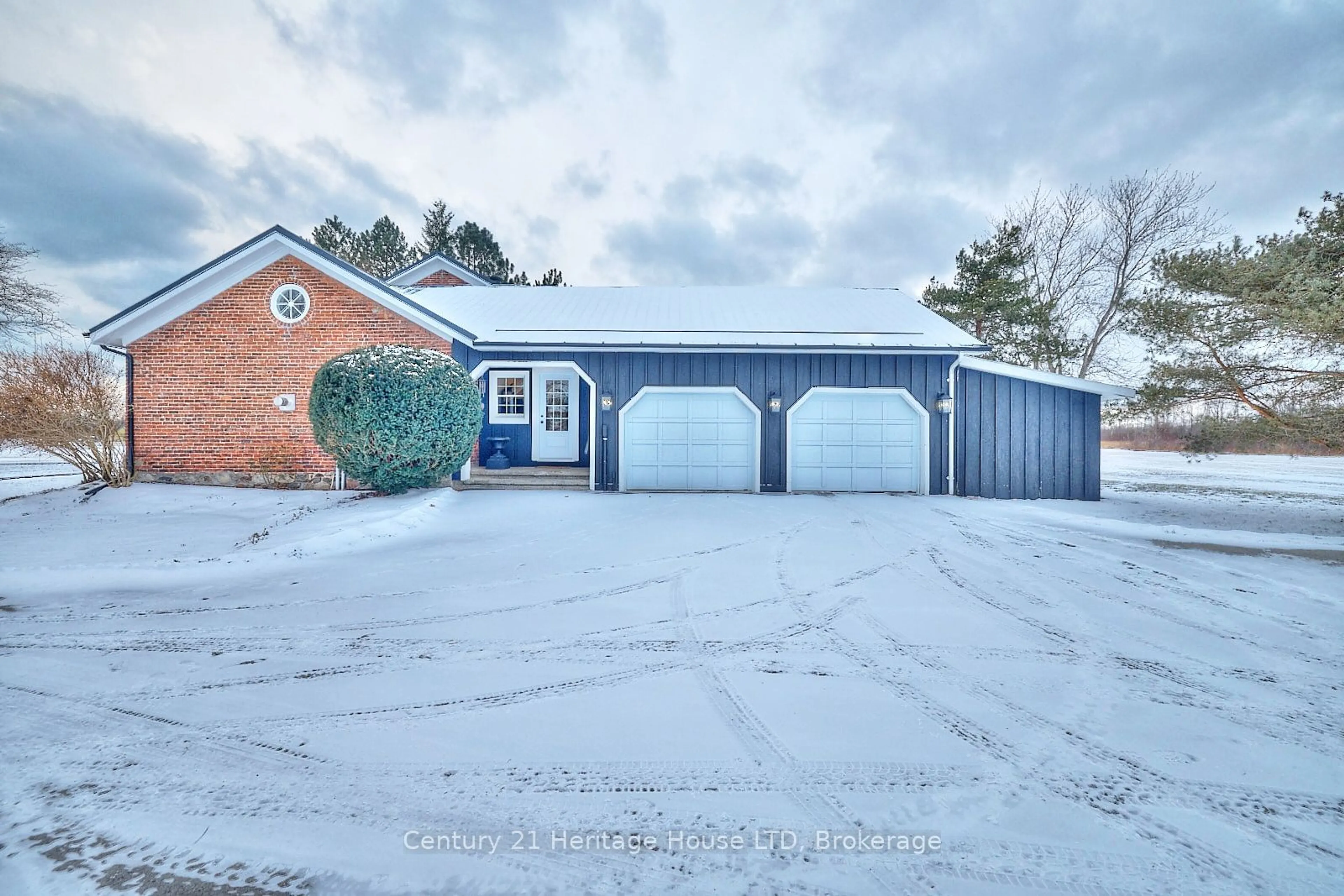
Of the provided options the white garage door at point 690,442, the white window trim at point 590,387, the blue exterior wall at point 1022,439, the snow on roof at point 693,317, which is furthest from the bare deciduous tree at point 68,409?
the blue exterior wall at point 1022,439

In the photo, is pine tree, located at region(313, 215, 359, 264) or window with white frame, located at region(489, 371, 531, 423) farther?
pine tree, located at region(313, 215, 359, 264)

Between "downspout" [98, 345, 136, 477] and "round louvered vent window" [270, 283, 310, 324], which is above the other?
"round louvered vent window" [270, 283, 310, 324]

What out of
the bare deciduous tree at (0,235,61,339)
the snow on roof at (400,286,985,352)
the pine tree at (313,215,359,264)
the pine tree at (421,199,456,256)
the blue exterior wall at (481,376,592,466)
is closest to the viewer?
the snow on roof at (400,286,985,352)

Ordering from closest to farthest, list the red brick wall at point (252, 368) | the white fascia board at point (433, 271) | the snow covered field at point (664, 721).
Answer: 1. the snow covered field at point (664, 721)
2. the red brick wall at point (252, 368)
3. the white fascia board at point (433, 271)

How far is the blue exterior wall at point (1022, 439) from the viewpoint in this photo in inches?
381

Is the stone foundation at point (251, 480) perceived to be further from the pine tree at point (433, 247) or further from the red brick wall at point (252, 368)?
the pine tree at point (433, 247)

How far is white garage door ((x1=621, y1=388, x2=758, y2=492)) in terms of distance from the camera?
980 cm

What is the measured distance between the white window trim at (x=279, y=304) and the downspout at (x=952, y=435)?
12.5 metres

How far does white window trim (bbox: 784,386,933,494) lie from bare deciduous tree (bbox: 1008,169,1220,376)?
33.1 ft

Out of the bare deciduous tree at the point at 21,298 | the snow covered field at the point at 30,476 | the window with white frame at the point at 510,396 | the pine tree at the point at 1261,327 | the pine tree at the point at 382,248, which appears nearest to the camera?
the pine tree at the point at 1261,327

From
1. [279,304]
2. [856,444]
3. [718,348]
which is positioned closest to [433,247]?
[279,304]

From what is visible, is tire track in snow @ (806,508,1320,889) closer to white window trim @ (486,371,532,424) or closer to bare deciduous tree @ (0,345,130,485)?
white window trim @ (486,371,532,424)

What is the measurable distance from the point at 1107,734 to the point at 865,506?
620cm

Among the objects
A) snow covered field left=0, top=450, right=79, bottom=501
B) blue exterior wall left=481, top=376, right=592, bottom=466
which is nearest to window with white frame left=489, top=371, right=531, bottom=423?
blue exterior wall left=481, top=376, right=592, bottom=466
